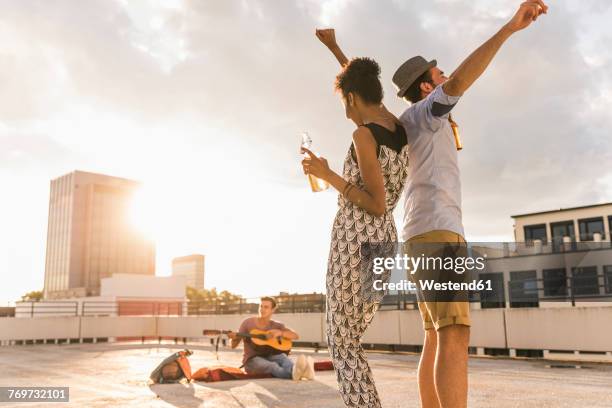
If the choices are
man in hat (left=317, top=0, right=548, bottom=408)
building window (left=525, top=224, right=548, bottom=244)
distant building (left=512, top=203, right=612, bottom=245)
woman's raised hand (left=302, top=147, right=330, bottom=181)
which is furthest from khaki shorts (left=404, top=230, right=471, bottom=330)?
building window (left=525, top=224, right=548, bottom=244)

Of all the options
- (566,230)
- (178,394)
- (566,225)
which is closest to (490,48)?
(178,394)

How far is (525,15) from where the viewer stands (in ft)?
7.58

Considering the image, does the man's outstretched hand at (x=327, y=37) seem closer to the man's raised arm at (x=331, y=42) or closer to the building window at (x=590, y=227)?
the man's raised arm at (x=331, y=42)

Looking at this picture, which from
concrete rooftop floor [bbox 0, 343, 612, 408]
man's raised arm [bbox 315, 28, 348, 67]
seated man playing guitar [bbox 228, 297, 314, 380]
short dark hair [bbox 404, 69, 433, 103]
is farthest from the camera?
seated man playing guitar [bbox 228, 297, 314, 380]

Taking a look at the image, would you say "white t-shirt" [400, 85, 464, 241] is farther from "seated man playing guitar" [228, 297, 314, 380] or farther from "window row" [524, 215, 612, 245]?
"window row" [524, 215, 612, 245]

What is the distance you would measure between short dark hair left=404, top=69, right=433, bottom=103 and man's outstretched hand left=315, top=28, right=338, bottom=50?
618 mm

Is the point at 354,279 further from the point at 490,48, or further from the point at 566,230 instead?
the point at 566,230

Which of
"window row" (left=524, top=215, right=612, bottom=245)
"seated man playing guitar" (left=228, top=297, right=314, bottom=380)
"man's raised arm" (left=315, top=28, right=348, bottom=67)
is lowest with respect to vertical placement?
"seated man playing guitar" (left=228, top=297, right=314, bottom=380)

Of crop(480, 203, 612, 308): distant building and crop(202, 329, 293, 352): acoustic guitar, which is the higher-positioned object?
crop(480, 203, 612, 308): distant building

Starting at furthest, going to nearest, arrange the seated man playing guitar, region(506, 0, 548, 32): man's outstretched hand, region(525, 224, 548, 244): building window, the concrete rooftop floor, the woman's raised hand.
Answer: region(525, 224, 548, 244): building window < the seated man playing guitar < the concrete rooftop floor < the woman's raised hand < region(506, 0, 548, 32): man's outstretched hand

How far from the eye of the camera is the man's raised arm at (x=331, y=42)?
130 inches

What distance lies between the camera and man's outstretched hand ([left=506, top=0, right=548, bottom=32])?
7.58ft

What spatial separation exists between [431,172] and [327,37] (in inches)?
48.0

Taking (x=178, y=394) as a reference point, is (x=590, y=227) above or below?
above
